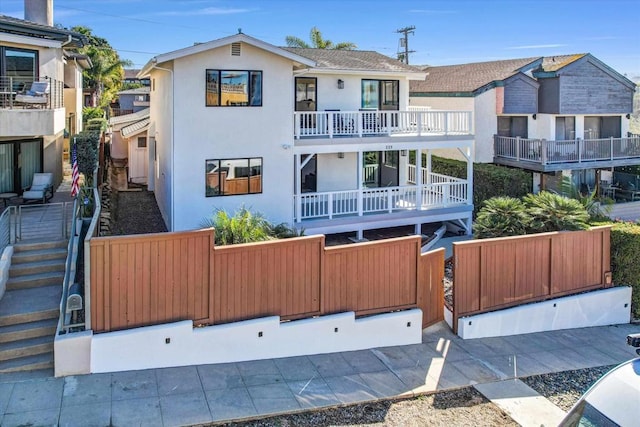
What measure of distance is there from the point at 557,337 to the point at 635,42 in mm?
37392

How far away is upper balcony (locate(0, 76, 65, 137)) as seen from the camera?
45.3 feet

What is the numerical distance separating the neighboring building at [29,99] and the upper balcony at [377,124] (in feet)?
24.7

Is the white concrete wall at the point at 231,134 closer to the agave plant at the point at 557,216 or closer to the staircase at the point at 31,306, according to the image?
the staircase at the point at 31,306

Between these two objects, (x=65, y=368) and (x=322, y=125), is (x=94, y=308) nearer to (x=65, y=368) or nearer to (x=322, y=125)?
(x=65, y=368)

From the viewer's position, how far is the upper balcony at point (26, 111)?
13820 millimetres

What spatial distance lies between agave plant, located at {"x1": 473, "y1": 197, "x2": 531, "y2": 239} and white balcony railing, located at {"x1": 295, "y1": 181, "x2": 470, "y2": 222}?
553 cm

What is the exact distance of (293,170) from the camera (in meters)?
19.4

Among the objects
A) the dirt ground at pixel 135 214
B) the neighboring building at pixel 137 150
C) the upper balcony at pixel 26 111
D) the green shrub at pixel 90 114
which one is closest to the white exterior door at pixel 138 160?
the neighboring building at pixel 137 150

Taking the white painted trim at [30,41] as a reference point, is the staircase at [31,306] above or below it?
below

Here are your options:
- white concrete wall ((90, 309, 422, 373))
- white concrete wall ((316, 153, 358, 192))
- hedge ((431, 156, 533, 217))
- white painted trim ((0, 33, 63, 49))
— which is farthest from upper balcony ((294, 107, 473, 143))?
white concrete wall ((90, 309, 422, 373))

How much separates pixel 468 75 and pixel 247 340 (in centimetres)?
2360

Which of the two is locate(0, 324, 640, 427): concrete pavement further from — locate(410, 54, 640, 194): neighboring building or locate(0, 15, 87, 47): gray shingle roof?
locate(410, 54, 640, 194): neighboring building

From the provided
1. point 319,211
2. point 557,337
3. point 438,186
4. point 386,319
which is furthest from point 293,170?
point 557,337

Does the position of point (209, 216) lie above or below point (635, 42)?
below
